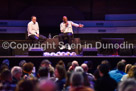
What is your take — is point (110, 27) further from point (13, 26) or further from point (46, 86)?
point (46, 86)

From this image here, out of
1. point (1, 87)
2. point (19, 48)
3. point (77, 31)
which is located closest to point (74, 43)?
point (19, 48)

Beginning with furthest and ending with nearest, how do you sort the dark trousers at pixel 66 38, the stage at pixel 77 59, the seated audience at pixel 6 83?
the dark trousers at pixel 66 38 → the stage at pixel 77 59 → the seated audience at pixel 6 83

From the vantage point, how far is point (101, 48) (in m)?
8.77

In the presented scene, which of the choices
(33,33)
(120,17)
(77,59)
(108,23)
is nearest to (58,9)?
(108,23)

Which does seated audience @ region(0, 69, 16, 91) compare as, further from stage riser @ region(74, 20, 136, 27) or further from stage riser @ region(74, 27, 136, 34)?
stage riser @ region(74, 20, 136, 27)

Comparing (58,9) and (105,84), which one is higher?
(58,9)

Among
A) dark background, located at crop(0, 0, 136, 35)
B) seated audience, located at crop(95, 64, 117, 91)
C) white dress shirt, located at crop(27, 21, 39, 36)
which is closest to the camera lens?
seated audience, located at crop(95, 64, 117, 91)

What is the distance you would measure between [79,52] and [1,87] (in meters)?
5.95

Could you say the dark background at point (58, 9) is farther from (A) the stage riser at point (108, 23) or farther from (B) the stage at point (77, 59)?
(B) the stage at point (77, 59)

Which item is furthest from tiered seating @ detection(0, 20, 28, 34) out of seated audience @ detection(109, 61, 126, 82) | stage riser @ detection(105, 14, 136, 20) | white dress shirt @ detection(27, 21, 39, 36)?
seated audience @ detection(109, 61, 126, 82)

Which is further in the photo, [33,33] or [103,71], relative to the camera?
[33,33]

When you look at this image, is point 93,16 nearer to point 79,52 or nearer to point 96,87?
point 79,52

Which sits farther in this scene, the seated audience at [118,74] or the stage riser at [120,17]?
the stage riser at [120,17]

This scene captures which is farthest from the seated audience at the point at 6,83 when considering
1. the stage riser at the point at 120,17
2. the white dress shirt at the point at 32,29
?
the stage riser at the point at 120,17
